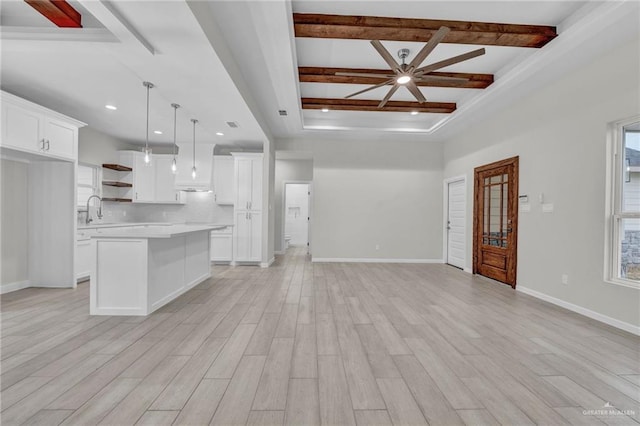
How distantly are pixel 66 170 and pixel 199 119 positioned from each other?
2010 millimetres

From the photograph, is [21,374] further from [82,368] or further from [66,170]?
[66,170]

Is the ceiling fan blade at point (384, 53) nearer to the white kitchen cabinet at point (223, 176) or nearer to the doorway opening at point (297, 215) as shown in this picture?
the white kitchen cabinet at point (223, 176)

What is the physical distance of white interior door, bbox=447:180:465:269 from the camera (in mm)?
6227

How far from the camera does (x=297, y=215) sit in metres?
11.0

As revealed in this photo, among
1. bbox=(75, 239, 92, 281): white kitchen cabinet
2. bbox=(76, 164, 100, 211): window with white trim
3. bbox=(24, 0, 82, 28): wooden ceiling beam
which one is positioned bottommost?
bbox=(75, 239, 92, 281): white kitchen cabinet

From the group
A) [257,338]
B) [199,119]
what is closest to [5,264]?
[199,119]

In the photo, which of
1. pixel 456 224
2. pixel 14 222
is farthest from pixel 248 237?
pixel 456 224

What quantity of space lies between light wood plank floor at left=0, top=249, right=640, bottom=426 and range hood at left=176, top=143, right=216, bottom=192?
3.08 metres

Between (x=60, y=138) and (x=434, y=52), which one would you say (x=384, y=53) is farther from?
(x=60, y=138)

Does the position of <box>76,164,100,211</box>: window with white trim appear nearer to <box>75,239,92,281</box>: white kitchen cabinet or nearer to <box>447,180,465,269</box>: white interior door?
<box>75,239,92,281</box>: white kitchen cabinet

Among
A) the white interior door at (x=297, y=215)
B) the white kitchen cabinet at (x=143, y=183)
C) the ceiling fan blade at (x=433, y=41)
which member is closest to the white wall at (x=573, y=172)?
the ceiling fan blade at (x=433, y=41)

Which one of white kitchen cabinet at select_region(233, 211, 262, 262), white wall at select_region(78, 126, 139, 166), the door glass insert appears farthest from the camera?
white kitchen cabinet at select_region(233, 211, 262, 262)

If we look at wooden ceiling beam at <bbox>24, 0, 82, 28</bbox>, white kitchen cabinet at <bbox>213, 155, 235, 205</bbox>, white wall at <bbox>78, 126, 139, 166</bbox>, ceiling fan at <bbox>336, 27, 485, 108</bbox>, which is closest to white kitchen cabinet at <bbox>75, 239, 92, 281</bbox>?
white wall at <bbox>78, 126, 139, 166</bbox>

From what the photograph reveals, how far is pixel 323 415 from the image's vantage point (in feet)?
5.24
